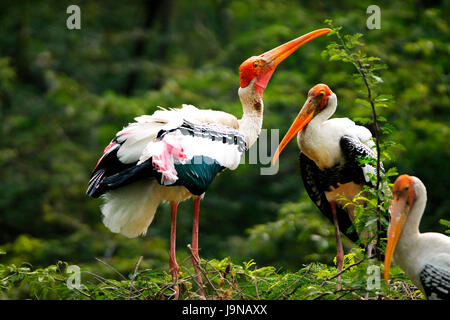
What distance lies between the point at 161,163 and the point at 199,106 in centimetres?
597

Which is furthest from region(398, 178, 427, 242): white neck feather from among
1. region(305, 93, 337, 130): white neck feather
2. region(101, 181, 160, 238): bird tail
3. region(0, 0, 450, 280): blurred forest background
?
region(0, 0, 450, 280): blurred forest background

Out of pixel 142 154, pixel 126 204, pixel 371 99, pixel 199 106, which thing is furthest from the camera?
pixel 199 106

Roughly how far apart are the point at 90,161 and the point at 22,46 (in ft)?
7.86

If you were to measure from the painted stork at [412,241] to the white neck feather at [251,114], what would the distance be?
130 centimetres

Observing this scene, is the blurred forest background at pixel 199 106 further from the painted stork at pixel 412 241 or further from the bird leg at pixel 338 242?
the painted stork at pixel 412 241

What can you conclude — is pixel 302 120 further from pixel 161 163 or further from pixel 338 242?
pixel 161 163

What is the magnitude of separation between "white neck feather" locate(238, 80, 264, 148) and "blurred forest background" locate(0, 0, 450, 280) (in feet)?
8.97

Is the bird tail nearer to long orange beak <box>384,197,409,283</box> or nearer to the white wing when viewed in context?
the white wing

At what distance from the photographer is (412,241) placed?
361cm

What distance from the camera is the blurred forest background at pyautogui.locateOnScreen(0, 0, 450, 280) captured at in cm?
870

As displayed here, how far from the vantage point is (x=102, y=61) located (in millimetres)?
13195

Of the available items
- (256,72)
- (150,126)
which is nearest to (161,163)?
(150,126)
